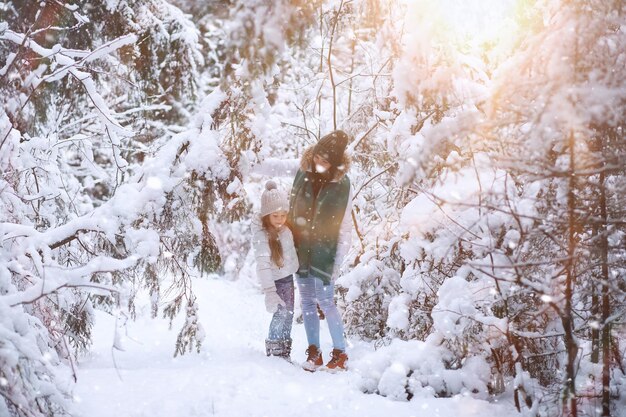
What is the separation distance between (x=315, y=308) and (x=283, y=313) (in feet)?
1.04

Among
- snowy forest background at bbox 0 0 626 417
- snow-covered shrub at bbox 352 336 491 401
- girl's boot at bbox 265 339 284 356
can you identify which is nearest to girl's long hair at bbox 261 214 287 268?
snowy forest background at bbox 0 0 626 417

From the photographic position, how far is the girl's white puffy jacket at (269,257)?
468 cm

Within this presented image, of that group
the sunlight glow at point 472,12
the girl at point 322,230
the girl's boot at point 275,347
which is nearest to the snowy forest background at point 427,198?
the sunlight glow at point 472,12

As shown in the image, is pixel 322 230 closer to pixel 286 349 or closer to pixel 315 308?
pixel 315 308

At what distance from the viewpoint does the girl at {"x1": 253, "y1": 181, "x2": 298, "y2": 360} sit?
467 centimetres

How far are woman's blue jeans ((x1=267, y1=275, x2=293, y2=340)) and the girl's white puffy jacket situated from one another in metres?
0.12

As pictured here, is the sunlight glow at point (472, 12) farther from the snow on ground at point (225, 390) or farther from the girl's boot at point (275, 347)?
the girl's boot at point (275, 347)

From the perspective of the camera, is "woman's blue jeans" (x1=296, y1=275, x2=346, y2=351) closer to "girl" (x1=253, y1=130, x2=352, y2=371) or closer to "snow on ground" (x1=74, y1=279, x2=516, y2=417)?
"girl" (x1=253, y1=130, x2=352, y2=371)

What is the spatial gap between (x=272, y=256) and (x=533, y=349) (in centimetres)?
232

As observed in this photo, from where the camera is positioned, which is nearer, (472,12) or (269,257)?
(472,12)

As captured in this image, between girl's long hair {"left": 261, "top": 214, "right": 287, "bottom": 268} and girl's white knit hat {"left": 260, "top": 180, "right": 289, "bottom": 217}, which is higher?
girl's white knit hat {"left": 260, "top": 180, "right": 289, "bottom": 217}

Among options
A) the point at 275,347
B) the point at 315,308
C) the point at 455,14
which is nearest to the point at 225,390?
the point at 275,347

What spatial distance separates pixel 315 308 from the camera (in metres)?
4.77

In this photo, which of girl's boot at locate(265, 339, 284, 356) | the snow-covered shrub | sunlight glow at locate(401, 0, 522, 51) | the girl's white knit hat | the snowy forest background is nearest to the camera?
the snowy forest background
